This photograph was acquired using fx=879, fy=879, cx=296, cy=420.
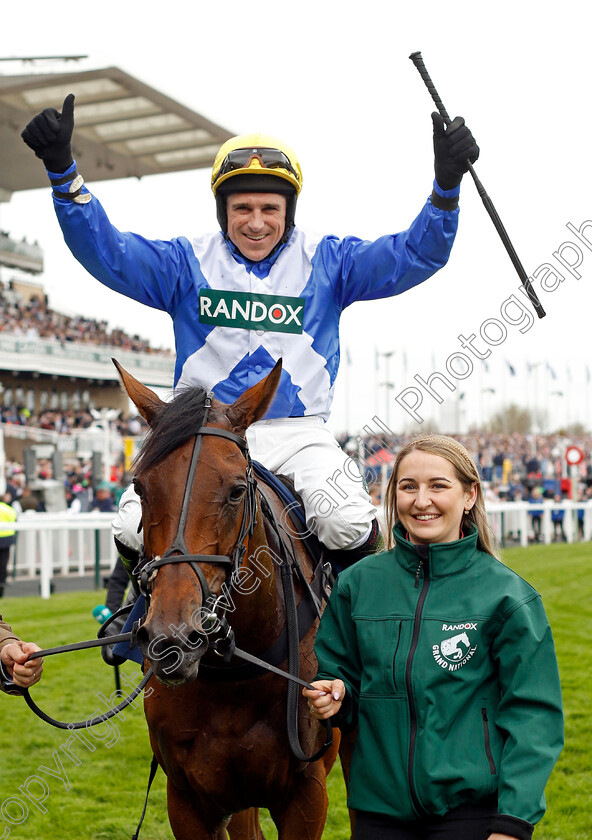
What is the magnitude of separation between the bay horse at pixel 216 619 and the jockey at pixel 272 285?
10.0 inches

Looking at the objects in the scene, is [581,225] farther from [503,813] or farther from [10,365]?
[10,365]

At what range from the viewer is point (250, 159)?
9.77 feet

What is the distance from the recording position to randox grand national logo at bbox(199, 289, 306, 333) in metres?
2.94

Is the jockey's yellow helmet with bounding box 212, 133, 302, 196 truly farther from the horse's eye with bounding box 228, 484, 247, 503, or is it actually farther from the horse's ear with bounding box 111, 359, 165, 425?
the horse's eye with bounding box 228, 484, 247, 503

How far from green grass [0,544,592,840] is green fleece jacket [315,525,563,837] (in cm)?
184

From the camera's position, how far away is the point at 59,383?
116ft

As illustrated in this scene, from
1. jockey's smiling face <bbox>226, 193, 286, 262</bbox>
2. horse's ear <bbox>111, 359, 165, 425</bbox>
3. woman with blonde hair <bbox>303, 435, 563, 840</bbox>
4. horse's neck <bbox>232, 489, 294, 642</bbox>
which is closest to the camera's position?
woman with blonde hair <bbox>303, 435, 563, 840</bbox>

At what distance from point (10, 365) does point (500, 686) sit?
1201 inches

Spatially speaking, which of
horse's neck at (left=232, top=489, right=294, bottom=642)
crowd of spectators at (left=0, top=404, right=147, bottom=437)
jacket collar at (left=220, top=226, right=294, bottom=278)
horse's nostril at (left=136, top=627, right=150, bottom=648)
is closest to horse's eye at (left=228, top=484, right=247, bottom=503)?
horse's neck at (left=232, top=489, right=294, bottom=642)

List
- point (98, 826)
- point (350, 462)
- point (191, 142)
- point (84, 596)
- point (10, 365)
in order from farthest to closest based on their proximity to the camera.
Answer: point (10, 365), point (191, 142), point (84, 596), point (98, 826), point (350, 462)

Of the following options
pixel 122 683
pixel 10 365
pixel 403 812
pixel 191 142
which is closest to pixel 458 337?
pixel 403 812

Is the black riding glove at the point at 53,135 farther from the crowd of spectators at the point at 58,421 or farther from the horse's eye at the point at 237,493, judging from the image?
the crowd of spectators at the point at 58,421

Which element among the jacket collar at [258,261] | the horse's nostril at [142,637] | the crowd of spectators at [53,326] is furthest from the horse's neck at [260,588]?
the crowd of spectators at [53,326]

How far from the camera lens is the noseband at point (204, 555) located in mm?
1895
